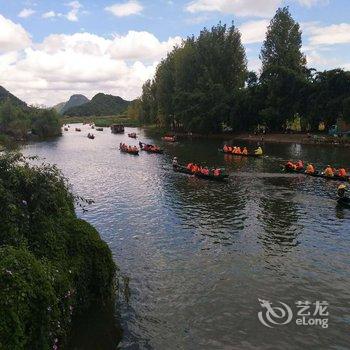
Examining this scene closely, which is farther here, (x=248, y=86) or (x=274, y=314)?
(x=248, y=86)

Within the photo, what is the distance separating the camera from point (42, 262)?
15984 mm

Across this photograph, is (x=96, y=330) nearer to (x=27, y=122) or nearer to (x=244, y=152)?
(x=244, y=152)

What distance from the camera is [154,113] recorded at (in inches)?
6403

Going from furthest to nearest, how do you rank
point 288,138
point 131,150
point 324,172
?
point 288,138 → point 131,150 → point 324,172

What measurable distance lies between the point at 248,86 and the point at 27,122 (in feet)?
238

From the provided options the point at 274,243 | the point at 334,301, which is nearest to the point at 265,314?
the point at 334,301

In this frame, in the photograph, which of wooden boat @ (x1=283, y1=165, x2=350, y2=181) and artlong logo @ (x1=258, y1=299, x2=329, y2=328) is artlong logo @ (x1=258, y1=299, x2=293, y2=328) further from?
wooden boat @ (x1=283, y1=165, x2=350, y2=181)

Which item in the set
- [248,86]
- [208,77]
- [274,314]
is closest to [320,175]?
[274,314]

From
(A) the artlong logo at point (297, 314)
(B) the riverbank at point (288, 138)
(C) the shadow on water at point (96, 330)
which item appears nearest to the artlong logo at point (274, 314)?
(A) the artlong logo at point (297, 314)

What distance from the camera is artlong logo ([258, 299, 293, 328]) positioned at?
20.0 metres

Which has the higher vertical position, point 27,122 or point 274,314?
point 27,122

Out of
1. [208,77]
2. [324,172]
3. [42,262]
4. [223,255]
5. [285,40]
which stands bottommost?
[223,255]

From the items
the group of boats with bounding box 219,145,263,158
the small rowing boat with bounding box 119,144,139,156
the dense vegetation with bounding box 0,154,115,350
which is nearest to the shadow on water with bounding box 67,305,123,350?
the dense vegetation with bounding box 0,154,115,350

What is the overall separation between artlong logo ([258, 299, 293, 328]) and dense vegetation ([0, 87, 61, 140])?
125186mm
